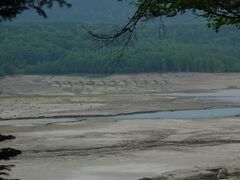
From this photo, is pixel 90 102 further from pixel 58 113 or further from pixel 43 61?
pixel 43 61

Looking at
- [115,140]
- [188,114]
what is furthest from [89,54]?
[115,140]

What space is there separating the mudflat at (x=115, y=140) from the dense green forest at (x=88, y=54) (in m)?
43.8

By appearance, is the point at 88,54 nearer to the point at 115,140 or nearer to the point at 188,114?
the point at 188,114

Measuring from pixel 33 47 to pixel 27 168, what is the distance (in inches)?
4967

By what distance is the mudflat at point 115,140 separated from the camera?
24116 millimetres

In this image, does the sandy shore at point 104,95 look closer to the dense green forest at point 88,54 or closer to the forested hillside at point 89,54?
the forested hillside at point 89,54

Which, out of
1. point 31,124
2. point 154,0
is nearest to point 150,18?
point 154,0

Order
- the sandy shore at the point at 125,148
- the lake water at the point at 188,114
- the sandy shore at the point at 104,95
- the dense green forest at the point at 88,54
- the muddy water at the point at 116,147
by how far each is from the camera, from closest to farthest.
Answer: the sandy shore at the point at 125,148
the muddy water at the point at 116,147
the lake water at the point at 188,114
the sandy shore at the point at 104,95
the dense green forest at the point at 88,54

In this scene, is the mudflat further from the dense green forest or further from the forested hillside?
the dense green forest

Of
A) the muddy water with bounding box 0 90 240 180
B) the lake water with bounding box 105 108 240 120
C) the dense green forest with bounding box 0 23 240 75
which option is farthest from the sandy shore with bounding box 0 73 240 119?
the muddy water with bounding box 0 90 240 180

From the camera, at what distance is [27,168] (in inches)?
980

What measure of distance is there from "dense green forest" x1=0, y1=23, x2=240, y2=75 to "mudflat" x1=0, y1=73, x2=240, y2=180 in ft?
144

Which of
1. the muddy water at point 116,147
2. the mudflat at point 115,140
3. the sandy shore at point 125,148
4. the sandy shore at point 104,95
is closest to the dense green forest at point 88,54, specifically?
the sandy shore at point 104,95

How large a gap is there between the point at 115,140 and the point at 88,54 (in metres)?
102
